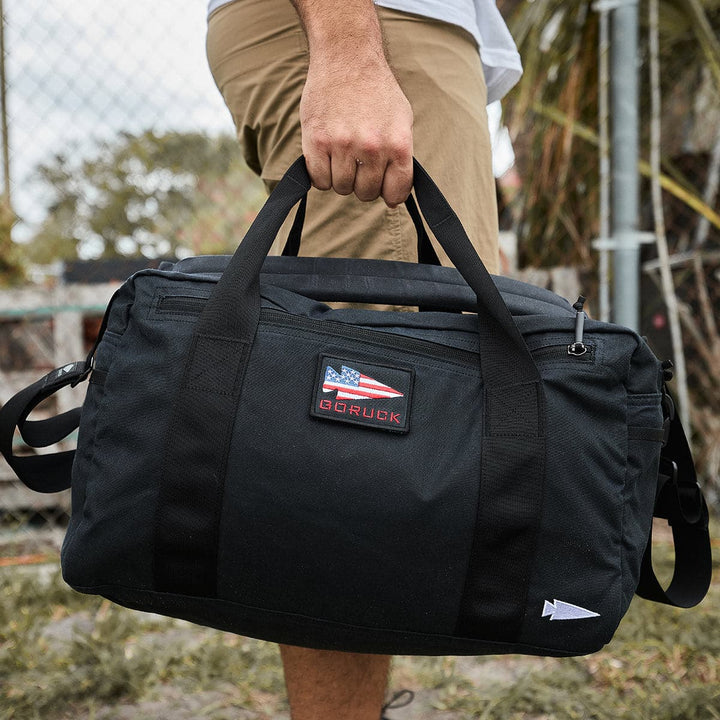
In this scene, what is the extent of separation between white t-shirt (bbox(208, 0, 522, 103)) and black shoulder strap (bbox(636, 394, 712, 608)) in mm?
762

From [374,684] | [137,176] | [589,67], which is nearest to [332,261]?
[374,684]

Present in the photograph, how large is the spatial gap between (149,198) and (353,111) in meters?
6.58

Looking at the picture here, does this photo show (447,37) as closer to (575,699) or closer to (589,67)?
A: (575,699)

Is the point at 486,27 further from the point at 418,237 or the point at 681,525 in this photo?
the point at 681,525

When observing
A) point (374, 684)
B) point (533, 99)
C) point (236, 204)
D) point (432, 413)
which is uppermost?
point (533, 99)

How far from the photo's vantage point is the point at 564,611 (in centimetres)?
110

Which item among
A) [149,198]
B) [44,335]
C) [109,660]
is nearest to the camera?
[109,660]

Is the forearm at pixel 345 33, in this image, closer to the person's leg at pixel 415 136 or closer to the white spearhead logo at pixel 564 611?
the person's leg at pixel 415 136

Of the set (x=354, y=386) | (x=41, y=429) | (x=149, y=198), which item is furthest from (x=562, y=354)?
(x=149, y=198)

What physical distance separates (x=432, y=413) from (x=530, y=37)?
2.28m

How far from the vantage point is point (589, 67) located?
3.13 metres

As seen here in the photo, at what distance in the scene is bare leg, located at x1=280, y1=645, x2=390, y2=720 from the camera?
1.34 meters

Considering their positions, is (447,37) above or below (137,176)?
above

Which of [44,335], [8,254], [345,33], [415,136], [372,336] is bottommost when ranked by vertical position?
[44,335]
